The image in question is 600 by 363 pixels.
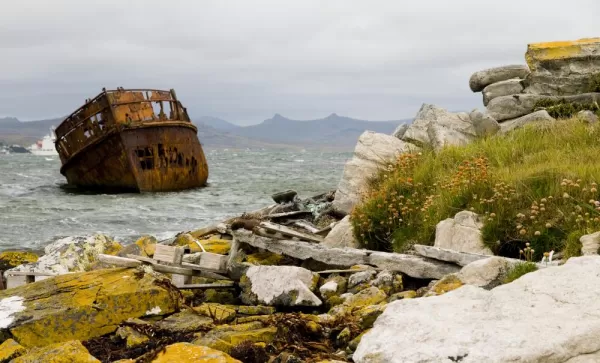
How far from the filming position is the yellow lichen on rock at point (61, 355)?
4391mm

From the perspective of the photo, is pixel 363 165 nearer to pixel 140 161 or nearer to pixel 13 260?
pixel 13 260

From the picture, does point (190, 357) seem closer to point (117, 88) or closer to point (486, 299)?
point (486, 299)

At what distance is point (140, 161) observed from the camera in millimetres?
25328

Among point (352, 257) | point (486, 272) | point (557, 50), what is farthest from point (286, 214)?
point (557, 50)

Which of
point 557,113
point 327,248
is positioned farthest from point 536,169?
point 557,113

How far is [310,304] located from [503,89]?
12674 mm

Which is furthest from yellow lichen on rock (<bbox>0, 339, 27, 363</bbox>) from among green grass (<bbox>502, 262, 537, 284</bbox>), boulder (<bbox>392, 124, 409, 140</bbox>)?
boulder (<bbox>392, 124, 409, 140</bbox>)

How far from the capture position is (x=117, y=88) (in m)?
25.1

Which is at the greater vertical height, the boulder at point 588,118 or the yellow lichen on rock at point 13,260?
the boulder at point 588,118

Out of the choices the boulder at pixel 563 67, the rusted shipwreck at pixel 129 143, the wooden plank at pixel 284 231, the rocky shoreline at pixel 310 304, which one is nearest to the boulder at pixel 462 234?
the rocky shoreline at pixel 310 304

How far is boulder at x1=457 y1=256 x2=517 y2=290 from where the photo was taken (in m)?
5.13

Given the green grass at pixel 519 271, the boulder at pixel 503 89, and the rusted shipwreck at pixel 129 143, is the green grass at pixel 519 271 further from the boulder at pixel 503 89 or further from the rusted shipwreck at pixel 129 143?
the rusted shipwreck at pixel 129 143

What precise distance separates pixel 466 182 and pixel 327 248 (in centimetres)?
174

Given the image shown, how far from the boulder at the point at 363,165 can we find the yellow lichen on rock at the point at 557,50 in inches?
296
